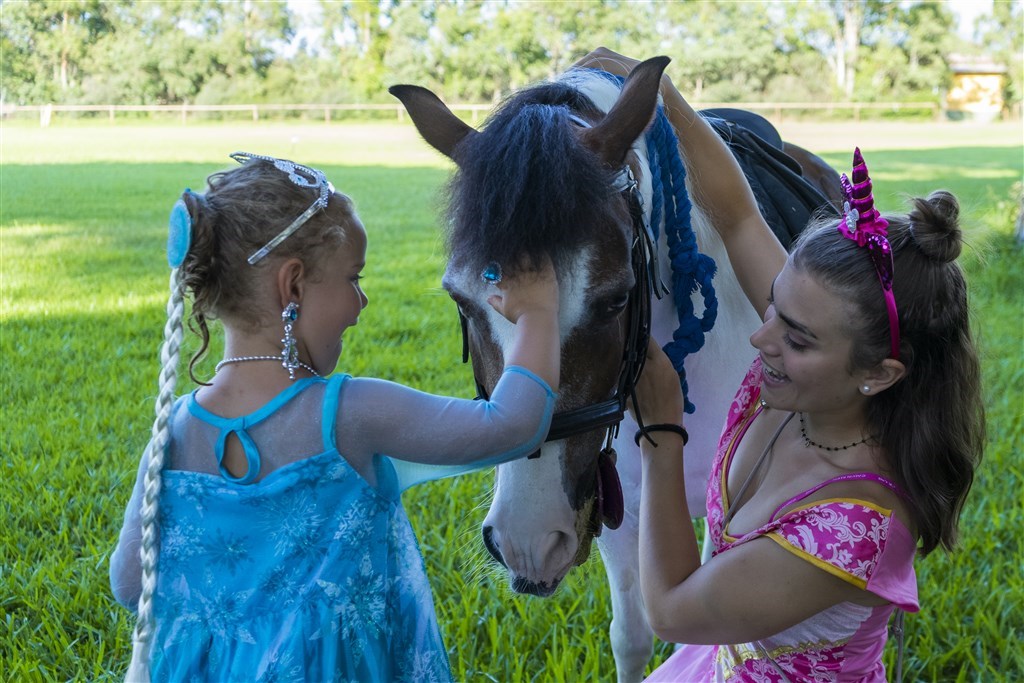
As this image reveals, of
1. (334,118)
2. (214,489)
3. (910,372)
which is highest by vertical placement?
(910,372)

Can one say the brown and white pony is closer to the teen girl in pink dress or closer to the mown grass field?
the teen girl in pink dress

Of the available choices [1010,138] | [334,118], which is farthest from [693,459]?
[1010,138]

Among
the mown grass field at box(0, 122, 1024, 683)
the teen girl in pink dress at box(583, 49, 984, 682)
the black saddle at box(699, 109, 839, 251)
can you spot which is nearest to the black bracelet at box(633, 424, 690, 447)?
the teen girl in pink dress at box(583, 49, 984, 682)

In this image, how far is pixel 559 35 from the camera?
43.9 feet

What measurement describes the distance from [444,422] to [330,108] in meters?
21.4

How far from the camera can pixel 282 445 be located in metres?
1.30

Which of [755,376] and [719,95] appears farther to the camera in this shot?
[719,95]

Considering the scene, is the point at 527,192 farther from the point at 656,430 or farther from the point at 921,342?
the point at 921,342

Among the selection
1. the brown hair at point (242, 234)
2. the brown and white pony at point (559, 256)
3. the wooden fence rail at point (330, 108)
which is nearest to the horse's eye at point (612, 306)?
the brown and white pony at point (559, 256)

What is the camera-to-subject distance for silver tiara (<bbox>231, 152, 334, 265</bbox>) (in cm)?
130

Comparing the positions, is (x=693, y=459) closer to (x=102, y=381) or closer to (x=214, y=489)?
(x=214, y=489)

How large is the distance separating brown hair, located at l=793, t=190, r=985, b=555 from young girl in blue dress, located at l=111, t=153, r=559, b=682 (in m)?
0.48

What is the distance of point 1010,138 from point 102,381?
28943mm

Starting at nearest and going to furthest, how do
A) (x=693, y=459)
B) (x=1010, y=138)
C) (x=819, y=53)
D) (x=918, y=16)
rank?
(x=693, y=459)
(x=1010, y=138)
(x=819, y=53)
(x=918, y=16)
